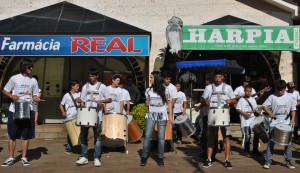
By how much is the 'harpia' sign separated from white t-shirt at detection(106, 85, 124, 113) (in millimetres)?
4170

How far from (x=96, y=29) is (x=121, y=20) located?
6.39 feet

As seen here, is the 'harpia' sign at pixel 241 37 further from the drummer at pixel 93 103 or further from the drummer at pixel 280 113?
the drummer at pixel 93 103

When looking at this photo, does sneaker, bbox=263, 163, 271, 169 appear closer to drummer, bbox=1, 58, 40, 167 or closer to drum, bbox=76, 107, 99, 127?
drum, bbox=76, 107, 99, 127

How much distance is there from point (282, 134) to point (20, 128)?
5.07m

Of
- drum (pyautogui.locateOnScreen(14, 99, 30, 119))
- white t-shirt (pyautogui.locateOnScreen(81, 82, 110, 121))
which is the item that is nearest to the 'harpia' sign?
white t-shirt (pyautogui.locateOnScreen(81, 82, 110, 121))

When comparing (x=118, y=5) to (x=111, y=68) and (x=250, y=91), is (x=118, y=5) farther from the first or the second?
(x=250, y=91)

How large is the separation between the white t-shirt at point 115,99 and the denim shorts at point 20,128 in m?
1.82

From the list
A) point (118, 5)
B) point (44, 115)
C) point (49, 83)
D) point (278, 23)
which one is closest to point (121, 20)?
point (118, 5)

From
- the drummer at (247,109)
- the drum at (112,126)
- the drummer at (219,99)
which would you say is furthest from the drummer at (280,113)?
the drum at (112,126)

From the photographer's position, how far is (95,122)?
7.96 metres

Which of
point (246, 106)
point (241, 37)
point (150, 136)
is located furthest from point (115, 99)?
point (241, 37)

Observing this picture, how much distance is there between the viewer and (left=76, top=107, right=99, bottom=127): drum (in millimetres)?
7902

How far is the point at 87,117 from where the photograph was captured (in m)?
7.91

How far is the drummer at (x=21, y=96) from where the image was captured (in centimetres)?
800
